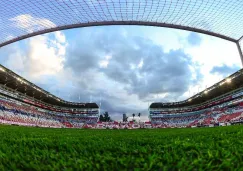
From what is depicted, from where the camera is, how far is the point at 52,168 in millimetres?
1413

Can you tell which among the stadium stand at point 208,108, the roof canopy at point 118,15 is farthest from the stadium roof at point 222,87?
the roof canopy at point 118,15

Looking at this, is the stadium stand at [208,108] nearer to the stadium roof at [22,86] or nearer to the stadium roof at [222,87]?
the stadium roof at [222,87]

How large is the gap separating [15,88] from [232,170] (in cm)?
6623

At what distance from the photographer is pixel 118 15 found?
36.7 meters

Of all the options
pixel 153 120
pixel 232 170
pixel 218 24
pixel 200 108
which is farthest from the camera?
pixel 153 120

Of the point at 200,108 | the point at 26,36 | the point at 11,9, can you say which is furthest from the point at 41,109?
the point at 200,108

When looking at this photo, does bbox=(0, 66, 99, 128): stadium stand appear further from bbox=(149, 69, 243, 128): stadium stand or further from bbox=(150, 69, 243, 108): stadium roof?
bbox=(150, 69, 243, 108): stadium roof

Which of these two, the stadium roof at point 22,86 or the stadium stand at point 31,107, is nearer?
the stadium stand at point 31,107

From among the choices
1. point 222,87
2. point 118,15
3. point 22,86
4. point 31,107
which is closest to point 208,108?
point 222,87

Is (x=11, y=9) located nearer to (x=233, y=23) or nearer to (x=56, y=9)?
(x=56, y=9)

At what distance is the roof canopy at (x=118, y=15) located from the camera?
3269cm

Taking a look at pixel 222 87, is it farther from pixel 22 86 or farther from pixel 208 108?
pixel 22 86

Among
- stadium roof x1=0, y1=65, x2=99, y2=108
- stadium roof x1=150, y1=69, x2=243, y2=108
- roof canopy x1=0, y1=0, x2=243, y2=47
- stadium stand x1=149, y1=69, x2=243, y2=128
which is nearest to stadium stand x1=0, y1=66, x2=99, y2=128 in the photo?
stadium roof x1=0, y1=65, x2=99, y2=108

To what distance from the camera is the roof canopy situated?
32688mm
